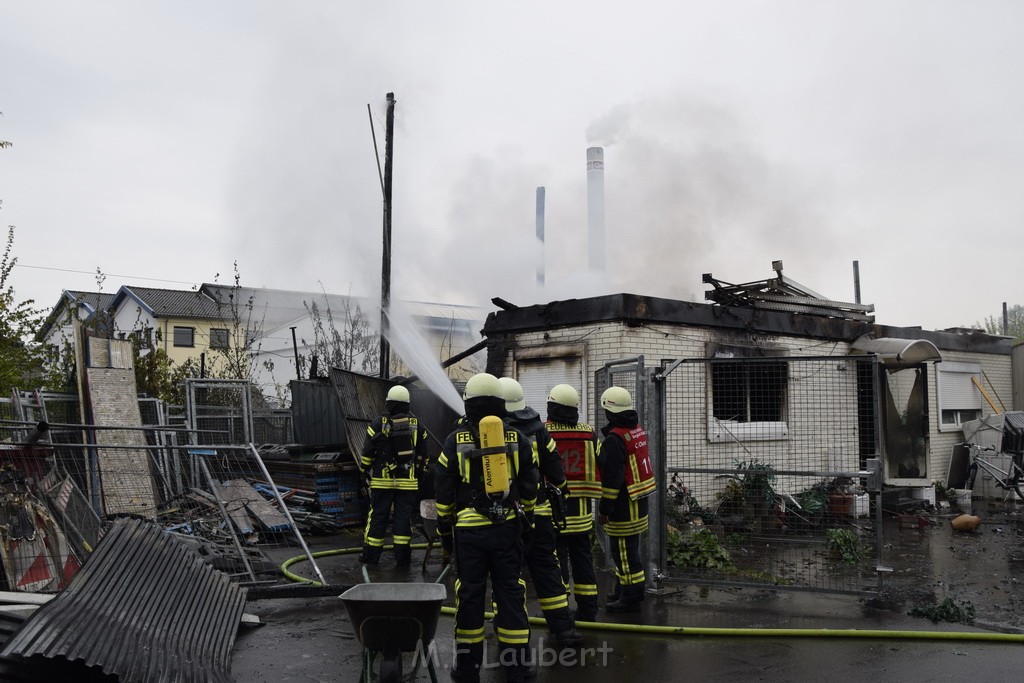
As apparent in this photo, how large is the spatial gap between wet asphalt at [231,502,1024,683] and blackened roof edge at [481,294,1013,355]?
361 cm

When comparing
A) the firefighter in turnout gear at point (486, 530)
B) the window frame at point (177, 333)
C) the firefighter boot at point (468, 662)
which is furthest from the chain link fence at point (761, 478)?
the window frame at point (177, 333)

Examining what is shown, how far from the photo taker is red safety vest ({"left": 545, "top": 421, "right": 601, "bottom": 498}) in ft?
21.0

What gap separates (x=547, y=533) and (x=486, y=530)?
0.80m

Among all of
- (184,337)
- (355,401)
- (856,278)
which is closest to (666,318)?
(355,401)

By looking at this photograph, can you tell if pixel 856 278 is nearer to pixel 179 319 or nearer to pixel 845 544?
pixel 845 544

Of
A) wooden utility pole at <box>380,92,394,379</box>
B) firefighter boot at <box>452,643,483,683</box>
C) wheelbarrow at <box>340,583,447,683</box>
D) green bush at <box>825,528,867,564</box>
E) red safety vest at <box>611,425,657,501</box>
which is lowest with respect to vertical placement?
firefighter boot at <box>452,643,483,683</box>

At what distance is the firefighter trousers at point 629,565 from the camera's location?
6551mm

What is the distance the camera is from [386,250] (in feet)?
41.5

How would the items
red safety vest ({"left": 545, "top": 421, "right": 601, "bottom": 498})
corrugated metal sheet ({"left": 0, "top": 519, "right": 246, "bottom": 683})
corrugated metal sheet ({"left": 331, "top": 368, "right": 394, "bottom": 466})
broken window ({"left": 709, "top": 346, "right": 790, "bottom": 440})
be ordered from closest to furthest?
1. corrugated metal sheet ({"left": 0, "top": 519, "right": 246, "bottom": 683})
2. red safety vest ({"left": 545, "top": 421, "right": 601, "bottom": 498})
3. broken window ({"left": 709, "top": 346, "right": 790, "bottom": 440})
4. corrugated metal sheet ({"left": 331, "top": 368, "right": 394, "bottom": 466})

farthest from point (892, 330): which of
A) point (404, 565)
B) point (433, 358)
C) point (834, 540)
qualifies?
point (404, 565)

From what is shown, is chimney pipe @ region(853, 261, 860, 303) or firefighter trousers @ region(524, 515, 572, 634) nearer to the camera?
firefighter trousers @ region(524, 515, 572, 634)

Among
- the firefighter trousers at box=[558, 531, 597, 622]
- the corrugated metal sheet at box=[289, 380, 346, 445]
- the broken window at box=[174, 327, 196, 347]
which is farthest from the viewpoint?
the broken window at box=[174, 327, 196, 347]

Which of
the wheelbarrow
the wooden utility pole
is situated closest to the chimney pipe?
the wooden utility pole

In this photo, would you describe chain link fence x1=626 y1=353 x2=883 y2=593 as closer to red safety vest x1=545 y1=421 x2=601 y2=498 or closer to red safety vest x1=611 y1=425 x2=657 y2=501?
red safety vest x1=611 y1=425 x2=657 y2=501
